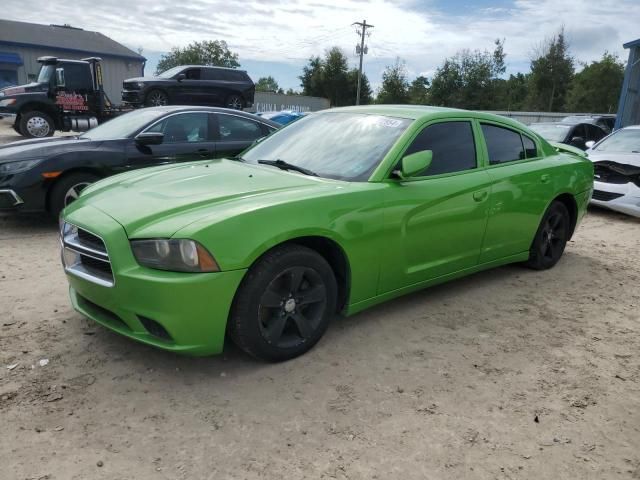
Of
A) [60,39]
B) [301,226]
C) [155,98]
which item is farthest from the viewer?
[60,39]

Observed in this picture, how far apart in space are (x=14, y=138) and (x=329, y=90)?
1655 inches

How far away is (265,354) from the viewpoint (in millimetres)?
3033

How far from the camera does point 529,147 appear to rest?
4832mm

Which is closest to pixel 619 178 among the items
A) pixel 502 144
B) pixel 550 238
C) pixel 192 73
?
pixel 550 238

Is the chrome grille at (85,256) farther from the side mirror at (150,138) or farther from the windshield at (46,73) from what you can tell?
the windshield at (46,73)

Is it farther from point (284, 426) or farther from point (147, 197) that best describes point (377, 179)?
point (284, 426)

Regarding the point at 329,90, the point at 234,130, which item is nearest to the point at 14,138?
the point at 234,130

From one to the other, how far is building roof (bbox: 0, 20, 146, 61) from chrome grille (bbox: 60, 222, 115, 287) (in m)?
37.8

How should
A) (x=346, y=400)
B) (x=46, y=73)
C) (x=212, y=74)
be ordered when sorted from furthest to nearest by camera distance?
(x=212, y=74), (x=46, y=73), (x=346, y=400)

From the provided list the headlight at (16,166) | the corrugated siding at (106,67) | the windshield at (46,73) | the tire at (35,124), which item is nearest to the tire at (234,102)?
the windshield at (46,73)

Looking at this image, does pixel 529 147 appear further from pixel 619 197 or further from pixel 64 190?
pixel 64 190

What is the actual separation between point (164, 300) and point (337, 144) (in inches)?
71.7

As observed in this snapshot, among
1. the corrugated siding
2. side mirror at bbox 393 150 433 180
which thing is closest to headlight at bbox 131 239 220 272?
side mirror at bbox 393 150 433 180

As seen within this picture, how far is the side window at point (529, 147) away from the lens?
4.79 m
